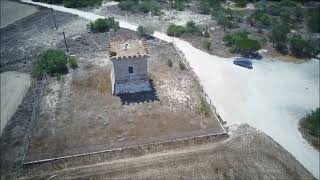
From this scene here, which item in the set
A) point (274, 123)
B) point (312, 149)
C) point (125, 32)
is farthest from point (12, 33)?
point (312, 149)

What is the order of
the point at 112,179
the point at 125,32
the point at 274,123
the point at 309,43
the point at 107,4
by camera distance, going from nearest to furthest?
1. the point at 112,179
2. the point at 274,123
3. the point at 309,43
4. the point at 125,32
5. the point at 107,4

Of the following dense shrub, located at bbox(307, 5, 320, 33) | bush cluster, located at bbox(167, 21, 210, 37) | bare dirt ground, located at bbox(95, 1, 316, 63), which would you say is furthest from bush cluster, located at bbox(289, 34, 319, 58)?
bush cluster, located at bbox(167, 21, 210, 37)

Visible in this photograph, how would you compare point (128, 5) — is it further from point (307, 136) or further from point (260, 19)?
point (307, 136)

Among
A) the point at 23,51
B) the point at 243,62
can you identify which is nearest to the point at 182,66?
the point at 243,62

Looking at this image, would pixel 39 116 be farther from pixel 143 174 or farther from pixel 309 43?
pixel 309 43

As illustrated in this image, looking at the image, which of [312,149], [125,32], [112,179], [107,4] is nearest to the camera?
[112,179]

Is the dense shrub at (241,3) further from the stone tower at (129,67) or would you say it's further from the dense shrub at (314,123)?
the dense shrub at (314,123)
